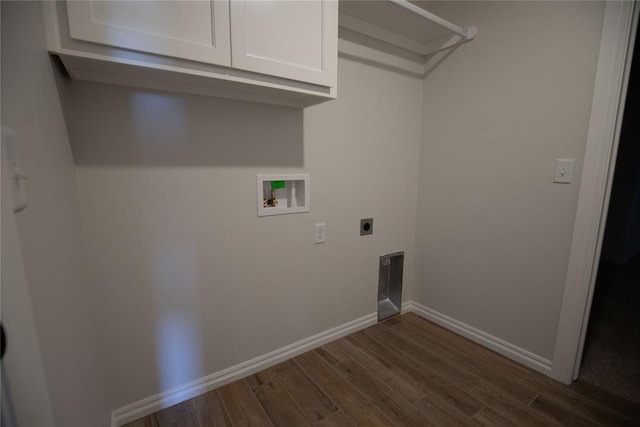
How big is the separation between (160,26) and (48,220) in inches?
26.9

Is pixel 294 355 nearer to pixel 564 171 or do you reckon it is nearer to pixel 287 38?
pixel 287 38

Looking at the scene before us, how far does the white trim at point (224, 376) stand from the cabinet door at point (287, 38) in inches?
60.0

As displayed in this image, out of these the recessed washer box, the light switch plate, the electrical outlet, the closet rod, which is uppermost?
the closet rod

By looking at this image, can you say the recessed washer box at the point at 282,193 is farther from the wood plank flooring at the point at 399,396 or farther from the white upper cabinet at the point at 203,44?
the wood plank flooring at the point at 399,396

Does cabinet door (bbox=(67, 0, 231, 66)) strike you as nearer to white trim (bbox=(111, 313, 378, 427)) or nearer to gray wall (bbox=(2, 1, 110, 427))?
gray wall (bbox=(2, 1, 110, 427))

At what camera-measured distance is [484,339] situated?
1.94 m

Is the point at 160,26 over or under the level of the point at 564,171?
over

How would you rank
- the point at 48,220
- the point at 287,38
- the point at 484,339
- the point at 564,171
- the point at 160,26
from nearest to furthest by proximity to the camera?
the point at 48,220
the point at 160,26
the point at 287,38
the point at 564,171
the point at 484,339

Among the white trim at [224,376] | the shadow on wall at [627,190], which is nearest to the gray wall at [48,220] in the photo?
the white trim at [224,376]

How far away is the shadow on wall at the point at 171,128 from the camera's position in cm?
112

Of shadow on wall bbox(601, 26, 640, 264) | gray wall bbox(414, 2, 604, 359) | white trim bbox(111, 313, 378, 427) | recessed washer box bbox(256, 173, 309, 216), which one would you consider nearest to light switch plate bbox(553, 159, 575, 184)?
gray wall bbox(414, 2, 604, 359)

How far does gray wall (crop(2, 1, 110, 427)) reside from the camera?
0.58 meters

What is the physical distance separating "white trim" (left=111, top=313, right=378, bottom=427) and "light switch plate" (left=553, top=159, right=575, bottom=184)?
1476 millimetres

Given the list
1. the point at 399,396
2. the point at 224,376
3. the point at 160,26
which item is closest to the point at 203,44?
the point at 160,26
